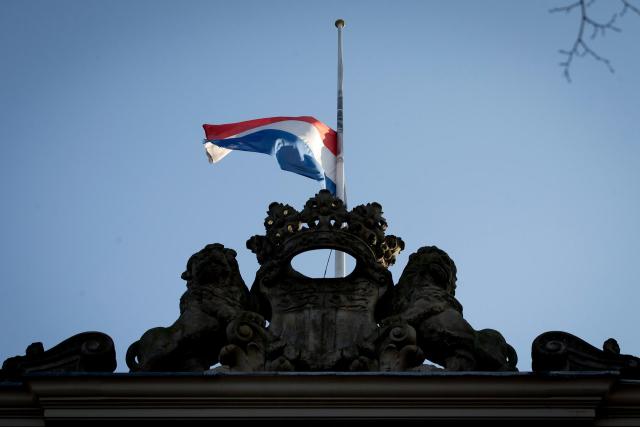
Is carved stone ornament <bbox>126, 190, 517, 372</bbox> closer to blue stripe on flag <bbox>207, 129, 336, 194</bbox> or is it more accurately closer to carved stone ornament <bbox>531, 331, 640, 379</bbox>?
carved stone ornament <bbox>531, 331, 640, 379</bbox>

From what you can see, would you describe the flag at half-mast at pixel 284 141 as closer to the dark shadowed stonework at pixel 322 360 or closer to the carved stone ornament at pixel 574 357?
the dark shadowed stonework at pixel 322 360

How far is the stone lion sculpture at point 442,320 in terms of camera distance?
15188 millimetres

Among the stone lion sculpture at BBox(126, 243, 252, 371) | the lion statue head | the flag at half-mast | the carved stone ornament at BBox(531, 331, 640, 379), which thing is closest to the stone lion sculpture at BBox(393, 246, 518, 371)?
the lion statue head

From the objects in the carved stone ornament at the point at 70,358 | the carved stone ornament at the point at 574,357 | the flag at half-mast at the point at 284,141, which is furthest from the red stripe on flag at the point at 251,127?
the carved stone ornament at the point at 574,357

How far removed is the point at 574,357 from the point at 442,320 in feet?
5.10

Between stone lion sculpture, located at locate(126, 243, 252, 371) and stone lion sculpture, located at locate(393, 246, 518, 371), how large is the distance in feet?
5.79

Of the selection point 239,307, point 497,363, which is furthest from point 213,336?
point 497,363

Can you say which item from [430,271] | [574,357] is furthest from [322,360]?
[574,357]

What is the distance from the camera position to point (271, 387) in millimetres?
13867

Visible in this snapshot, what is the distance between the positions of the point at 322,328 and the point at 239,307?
1.07m

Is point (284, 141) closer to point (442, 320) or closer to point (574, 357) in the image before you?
point (442, 320)

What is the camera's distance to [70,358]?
586 inches

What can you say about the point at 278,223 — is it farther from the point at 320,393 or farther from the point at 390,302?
the point at 320,393

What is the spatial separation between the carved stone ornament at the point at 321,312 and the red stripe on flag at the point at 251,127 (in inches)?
194
